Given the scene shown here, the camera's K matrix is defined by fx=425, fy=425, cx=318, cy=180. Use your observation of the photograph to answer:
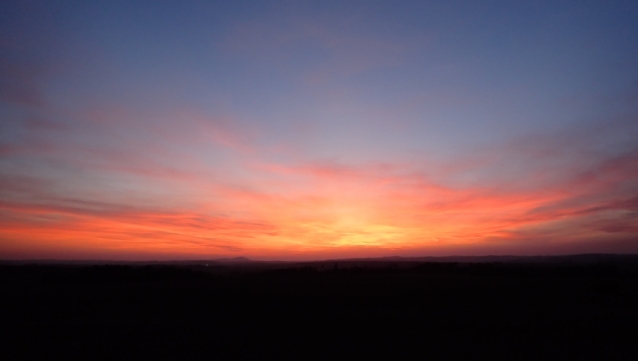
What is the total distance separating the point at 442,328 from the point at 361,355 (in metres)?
5.52

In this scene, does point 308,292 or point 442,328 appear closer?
point 442,328

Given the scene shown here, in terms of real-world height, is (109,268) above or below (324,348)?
above

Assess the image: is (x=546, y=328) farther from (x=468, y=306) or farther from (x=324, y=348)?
(x=324, y=348)

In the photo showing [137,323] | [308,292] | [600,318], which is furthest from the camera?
[308,292]

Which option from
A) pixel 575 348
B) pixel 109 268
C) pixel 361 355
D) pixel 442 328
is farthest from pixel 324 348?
pixel 109 268

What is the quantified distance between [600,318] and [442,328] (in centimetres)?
836

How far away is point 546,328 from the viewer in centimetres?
1716

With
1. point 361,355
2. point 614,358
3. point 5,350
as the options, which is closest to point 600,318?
point 614,358

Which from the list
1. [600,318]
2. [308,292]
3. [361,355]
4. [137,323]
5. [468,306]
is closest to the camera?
[361,355]

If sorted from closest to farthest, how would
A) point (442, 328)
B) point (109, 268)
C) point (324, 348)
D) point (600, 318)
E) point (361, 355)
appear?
point (361, 355) < point (324, 348) < point (442, 328) < point (600, 318) < point (109, 268)

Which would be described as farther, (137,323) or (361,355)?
(137,323)

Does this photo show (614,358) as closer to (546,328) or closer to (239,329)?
(546,328)

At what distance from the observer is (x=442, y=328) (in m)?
16.9

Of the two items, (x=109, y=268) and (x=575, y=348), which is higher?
(x=109, y=268)
